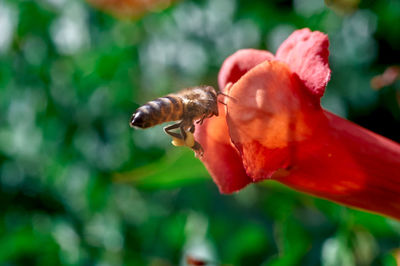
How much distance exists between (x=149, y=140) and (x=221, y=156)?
1.47 metres

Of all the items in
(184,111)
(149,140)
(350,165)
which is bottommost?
(149,140)

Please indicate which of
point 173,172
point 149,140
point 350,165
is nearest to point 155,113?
point 350,165

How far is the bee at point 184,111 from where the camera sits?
0.79 m

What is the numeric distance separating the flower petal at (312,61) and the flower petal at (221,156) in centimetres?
14

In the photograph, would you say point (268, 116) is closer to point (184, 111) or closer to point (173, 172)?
point (184, 111)

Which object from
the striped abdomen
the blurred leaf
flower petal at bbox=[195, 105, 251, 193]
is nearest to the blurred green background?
the blurred leaf

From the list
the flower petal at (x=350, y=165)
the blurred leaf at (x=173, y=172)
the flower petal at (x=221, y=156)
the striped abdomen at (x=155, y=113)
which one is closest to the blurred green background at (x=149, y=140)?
the blurred leaf at (x=173, y=172)

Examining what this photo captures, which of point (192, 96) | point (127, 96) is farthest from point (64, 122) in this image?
point (192, 96)

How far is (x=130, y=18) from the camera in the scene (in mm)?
2842

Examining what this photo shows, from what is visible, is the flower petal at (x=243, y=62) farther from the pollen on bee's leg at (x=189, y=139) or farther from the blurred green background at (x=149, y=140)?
the blurred green background at (x=149, y=140)

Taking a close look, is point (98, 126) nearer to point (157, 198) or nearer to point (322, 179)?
point (157, 198)

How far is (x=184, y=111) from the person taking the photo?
2.85ft

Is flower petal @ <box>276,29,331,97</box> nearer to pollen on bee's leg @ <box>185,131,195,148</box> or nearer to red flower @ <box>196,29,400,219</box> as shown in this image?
red flower @ <box>196,29,400,219</box>

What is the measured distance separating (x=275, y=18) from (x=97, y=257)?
3.31ft
